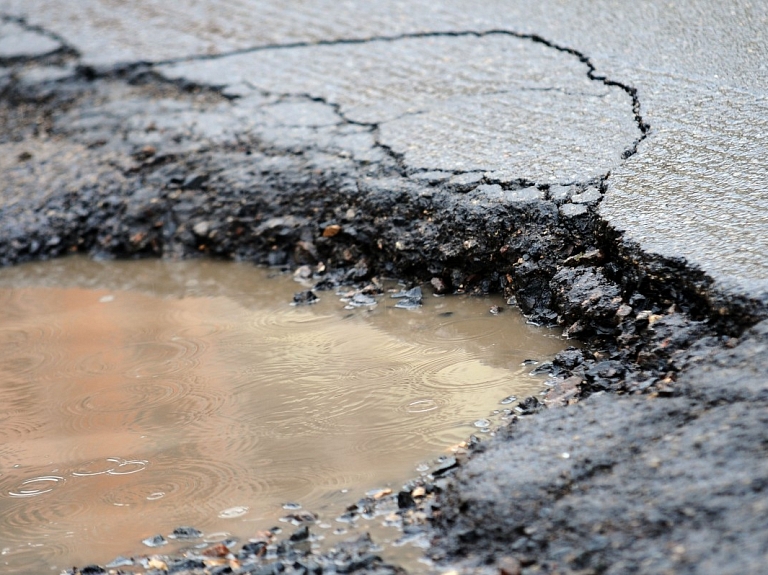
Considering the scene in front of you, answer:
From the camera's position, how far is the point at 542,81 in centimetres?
331

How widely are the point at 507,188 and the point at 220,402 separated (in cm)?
119

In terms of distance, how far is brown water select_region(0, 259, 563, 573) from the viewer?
193cm

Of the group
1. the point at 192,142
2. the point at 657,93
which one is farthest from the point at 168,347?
the point at 657,93

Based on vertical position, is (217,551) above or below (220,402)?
below

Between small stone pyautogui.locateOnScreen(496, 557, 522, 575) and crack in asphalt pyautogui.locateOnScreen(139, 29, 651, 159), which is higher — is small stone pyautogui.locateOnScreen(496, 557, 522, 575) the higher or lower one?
the lower one

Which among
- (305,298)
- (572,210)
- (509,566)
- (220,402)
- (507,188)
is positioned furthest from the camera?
(305,298)

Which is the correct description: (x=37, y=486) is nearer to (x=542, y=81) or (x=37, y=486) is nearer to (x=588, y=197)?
Result: (x=588, y=197)

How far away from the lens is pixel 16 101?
417 centimetres

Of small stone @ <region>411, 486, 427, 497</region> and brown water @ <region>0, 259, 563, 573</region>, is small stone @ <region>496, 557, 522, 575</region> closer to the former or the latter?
small stone @ <region>411, 486, 427, 497</region>

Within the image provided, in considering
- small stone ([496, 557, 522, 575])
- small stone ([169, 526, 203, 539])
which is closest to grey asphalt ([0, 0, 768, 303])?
small stone ([496, 557, 522, 575])

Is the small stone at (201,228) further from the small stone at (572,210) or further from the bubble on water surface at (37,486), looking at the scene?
the small stone at (572,210)

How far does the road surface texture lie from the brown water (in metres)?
0.20

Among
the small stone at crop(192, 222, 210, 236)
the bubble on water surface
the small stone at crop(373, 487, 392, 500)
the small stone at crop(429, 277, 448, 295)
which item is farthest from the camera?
the small stone at crop(192, 222, 210, 236)

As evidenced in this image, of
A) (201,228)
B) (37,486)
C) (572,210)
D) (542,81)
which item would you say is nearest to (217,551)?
(37,486)
